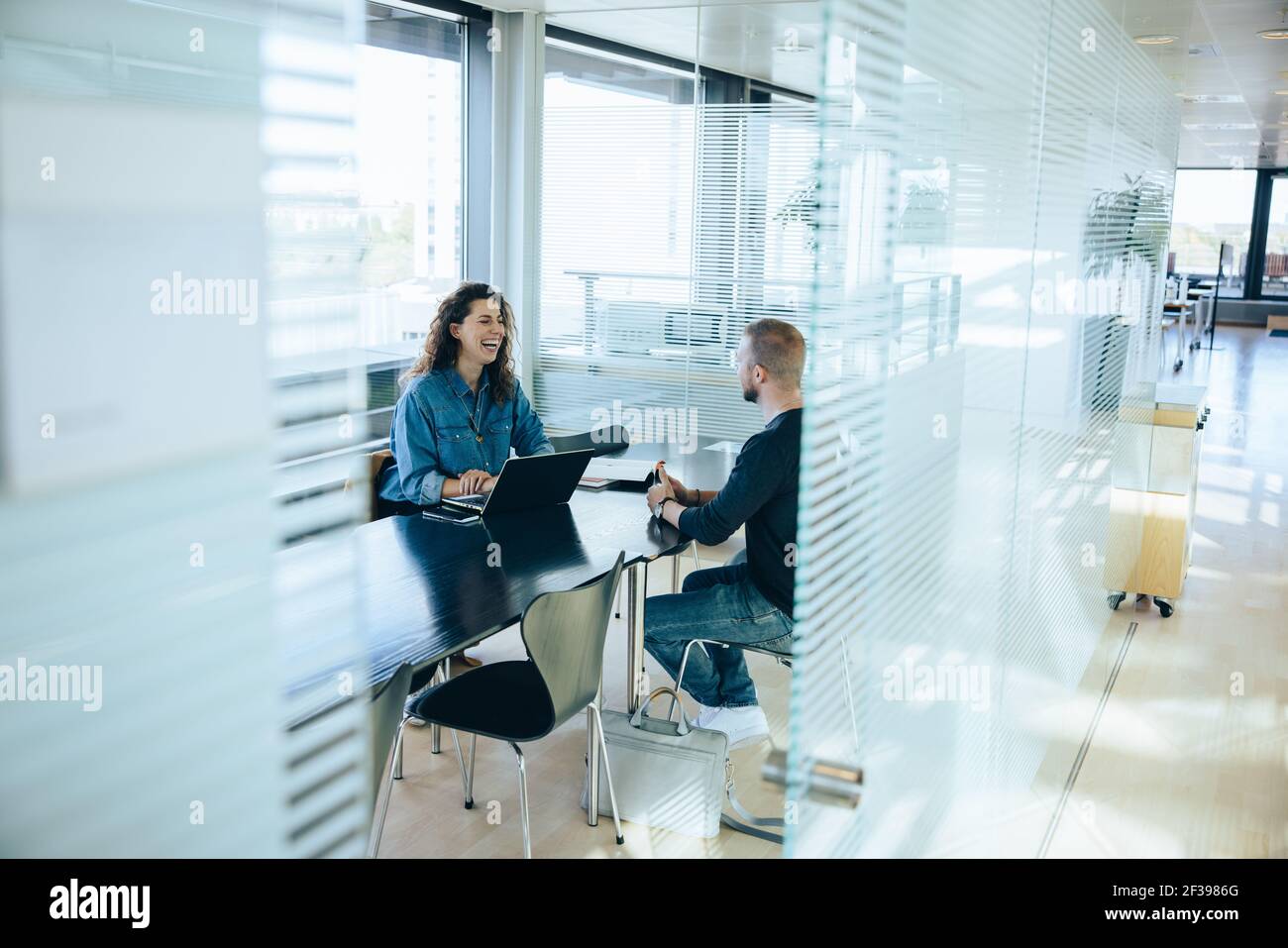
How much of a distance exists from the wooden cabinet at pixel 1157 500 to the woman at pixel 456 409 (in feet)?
8.84

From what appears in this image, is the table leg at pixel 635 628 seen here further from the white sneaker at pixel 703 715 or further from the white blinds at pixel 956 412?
the white blinds at pixel 956 412

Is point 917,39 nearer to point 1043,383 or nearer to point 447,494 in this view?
point 1043,383

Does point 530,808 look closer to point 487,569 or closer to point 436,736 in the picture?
point 436,736

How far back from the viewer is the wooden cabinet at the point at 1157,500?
5039 millimetres

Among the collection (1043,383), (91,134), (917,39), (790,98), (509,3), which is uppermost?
(509,3)

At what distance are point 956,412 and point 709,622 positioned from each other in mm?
1335

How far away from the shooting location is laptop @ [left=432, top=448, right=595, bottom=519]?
352 centimetres

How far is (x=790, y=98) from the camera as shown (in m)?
6.41

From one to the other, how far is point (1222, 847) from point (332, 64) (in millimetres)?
3283

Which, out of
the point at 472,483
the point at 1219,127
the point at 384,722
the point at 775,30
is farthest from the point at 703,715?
the point at 1219,127

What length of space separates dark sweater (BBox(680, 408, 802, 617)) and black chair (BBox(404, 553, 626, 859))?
41 centimetres

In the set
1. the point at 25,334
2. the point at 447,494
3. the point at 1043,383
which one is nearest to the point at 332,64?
the point at 25,334

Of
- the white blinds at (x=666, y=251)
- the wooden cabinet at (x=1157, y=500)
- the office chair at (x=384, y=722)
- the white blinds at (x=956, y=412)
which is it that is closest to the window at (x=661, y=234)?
the white blinds at (x=666, y=251)

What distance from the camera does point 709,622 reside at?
3.49 metres
